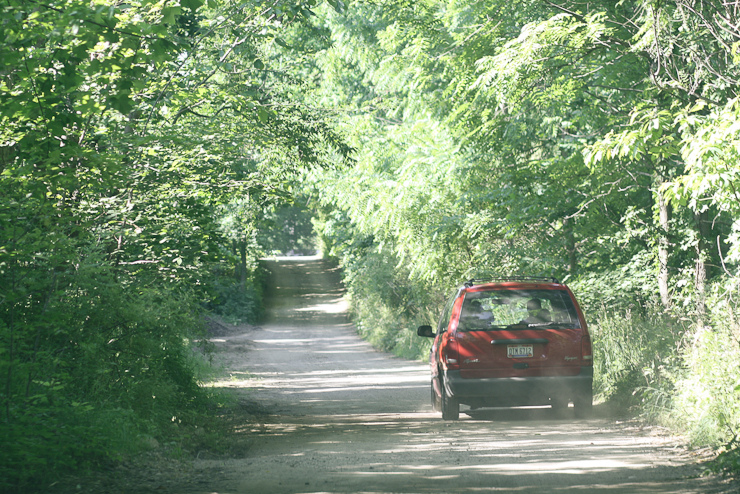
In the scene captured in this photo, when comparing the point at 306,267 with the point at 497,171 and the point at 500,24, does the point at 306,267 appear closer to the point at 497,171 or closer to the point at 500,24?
the point at 497,171

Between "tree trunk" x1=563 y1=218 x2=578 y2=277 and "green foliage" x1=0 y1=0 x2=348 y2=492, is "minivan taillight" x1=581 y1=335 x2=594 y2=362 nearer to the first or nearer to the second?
"green foliage" x1=0 y1=0 x2=348 y2=492

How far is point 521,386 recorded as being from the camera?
10523 mm

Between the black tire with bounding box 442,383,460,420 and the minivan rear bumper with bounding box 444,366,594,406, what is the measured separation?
29cm

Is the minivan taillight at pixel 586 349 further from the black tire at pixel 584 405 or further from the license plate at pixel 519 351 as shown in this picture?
the license plate at pixel 519 351

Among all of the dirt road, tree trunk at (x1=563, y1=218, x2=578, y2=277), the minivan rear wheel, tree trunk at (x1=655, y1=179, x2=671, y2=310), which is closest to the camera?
the dirt road

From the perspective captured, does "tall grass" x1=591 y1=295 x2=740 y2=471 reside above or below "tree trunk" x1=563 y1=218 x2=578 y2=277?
below

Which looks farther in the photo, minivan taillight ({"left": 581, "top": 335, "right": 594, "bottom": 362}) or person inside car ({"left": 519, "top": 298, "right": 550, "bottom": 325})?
person inside car ({"left": 519, "top": 298, "right": 550, "bottom": 325})

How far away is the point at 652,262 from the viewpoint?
613 inches

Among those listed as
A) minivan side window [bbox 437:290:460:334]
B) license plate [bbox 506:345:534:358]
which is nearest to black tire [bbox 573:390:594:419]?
license plate [bbox 506:345:534:358]

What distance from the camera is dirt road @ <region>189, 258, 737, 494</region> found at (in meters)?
6.77

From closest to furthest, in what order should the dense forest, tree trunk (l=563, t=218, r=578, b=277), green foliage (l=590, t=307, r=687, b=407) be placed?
the dense forest < green foliage (l=590, t=307, r=687, b=407) < tree trunk (l=563, t=218, r=578, b=277)

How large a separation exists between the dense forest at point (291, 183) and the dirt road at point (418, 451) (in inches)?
33.0

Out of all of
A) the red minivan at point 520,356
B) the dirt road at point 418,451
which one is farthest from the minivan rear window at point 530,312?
the dirt road at point 418,451

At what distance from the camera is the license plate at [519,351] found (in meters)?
10.6
